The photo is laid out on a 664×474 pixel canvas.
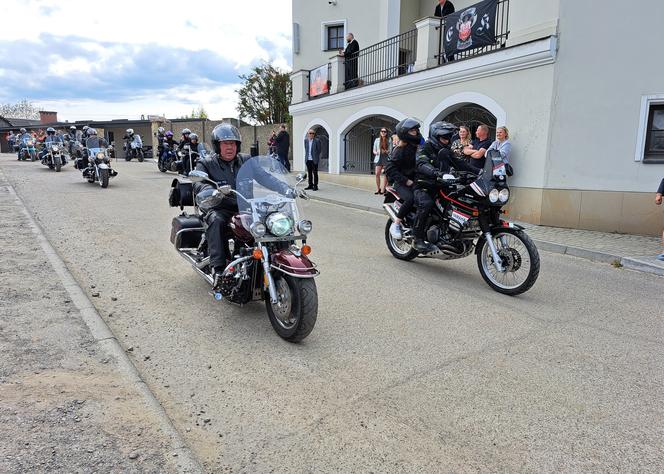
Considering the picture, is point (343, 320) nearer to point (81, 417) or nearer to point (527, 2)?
point (81, 417)

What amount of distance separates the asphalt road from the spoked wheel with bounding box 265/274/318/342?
150mm

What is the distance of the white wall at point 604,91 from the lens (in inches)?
354

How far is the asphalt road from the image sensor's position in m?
2.82

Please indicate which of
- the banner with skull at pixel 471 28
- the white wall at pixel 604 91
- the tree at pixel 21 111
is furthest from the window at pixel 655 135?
the tree at pixel 21 111

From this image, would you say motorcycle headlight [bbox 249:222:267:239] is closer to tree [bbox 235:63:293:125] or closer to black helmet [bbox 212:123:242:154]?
black helmet [bbox 212:123:242:154]

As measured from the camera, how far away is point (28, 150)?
1067 inches

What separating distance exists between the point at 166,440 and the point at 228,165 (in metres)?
3.27

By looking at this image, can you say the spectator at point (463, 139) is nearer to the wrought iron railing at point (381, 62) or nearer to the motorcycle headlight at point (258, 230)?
the wrought iron railing at point (381, 62)

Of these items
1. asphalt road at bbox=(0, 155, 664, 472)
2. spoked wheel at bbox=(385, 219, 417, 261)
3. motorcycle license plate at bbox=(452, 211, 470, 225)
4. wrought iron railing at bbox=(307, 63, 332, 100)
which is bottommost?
asphalt road at bbox=(0, 155, 664, 472)

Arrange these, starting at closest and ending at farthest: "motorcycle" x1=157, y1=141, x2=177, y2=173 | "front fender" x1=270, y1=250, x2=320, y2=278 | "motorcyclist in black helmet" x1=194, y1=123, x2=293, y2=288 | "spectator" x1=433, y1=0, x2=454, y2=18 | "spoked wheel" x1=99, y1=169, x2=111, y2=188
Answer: "front fender" x1=270, y1=250, x2=320, y2=278
"motorcyclist in black helmet" x1=194, y1=123, x2=293, y2=288
"spectator" x1=433, y1=0, x2=454, y2=18
"spoked wheel" x1=99, y1=169, x2=111, y2=188
"motorcycle" x1=157, y1=141, x2=177, y2=173

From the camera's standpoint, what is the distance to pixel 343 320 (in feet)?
15.8

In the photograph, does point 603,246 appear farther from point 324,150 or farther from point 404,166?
point 324,150

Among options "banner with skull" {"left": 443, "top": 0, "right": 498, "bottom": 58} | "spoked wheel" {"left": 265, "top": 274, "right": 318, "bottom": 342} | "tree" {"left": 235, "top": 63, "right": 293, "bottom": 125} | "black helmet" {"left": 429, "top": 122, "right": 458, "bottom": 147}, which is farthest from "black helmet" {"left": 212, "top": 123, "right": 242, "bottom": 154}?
"tree" {"left": 235, "top": 63, "right": 293, "bottom": 125}

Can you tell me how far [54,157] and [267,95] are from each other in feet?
62.9
